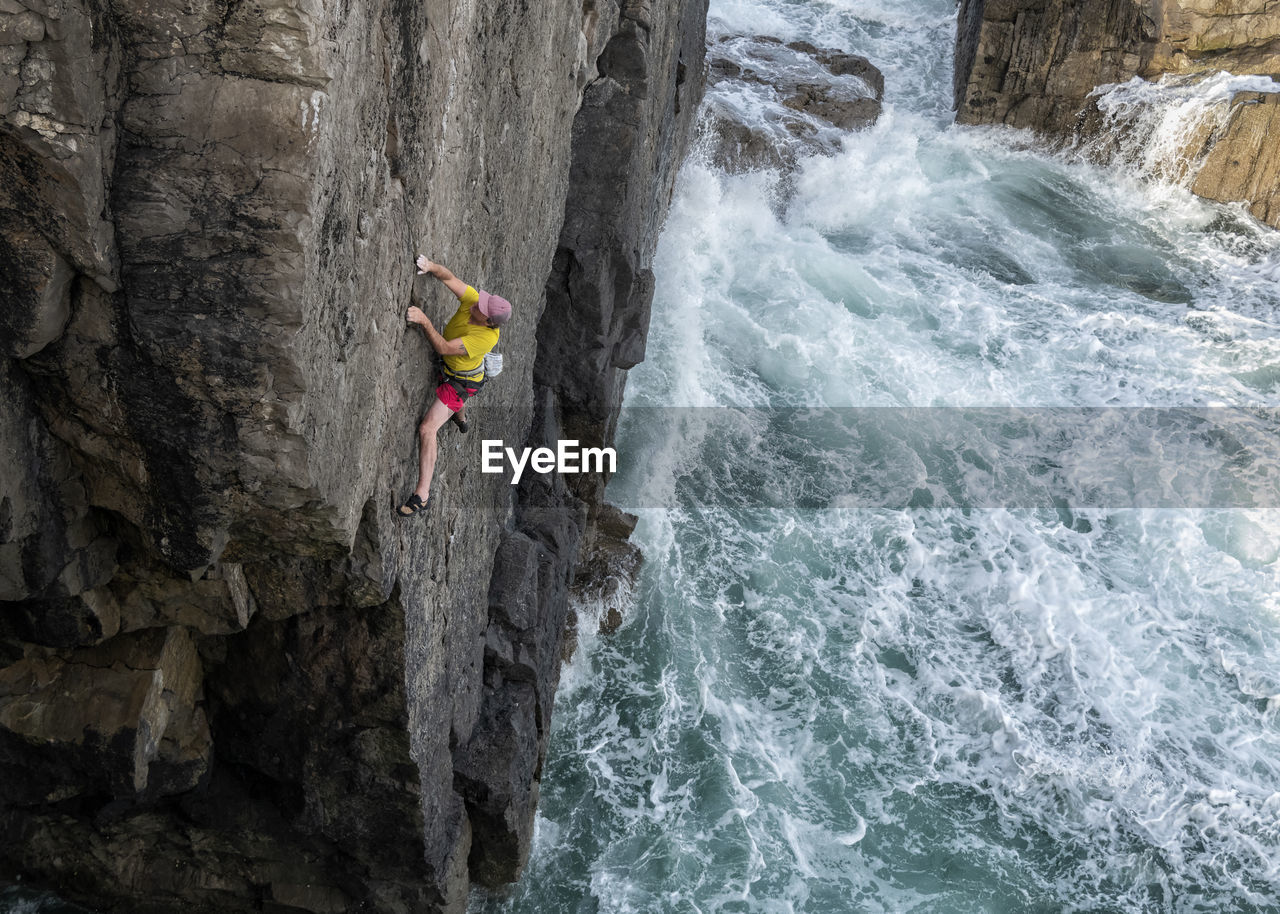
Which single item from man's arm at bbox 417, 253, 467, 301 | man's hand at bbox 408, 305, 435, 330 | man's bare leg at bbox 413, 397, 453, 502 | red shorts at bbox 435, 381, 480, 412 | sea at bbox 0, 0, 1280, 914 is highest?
man's arm at bbox 417, 253, 467, 301

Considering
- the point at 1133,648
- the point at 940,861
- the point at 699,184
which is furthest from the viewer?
the point at 699,184

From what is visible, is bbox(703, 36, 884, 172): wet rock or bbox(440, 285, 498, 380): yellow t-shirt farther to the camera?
bbox(703, 36, 884, 172): wet rock

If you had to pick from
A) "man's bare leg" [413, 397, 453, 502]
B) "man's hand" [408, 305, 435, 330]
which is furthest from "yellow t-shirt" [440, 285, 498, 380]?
"man's hand" [408, 305, 435, 330]

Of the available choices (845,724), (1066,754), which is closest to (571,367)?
(845,724)

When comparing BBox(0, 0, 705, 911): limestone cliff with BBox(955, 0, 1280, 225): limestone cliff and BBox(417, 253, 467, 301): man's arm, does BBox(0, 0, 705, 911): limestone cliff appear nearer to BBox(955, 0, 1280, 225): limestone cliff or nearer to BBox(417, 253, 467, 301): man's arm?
BBox(417, 253, 467, 301): man's arm

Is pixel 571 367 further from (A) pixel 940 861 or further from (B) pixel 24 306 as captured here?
(B) pixel 24 306

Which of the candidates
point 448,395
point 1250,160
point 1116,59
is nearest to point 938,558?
point 448,395

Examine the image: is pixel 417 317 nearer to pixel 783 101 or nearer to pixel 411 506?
pixel 411 506

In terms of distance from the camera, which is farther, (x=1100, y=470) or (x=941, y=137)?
(x=941, y=137)
